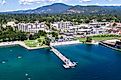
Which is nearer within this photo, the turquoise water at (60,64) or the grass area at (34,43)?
the turquoise water at (60,64)

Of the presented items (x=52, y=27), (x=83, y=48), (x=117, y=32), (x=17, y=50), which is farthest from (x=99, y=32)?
(x=17, y=50)

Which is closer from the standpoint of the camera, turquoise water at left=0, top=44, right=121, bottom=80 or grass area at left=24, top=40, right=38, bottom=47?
turquoise water at left=0, top=44, right=121, bottom=80

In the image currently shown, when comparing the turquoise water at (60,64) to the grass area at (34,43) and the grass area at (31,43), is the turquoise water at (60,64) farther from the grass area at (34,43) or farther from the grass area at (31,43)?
the grass area at (34,43)

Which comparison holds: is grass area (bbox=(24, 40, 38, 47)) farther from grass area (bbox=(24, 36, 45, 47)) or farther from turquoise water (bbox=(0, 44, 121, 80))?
turquoise water (bbox=(0, 44, 121, 80))

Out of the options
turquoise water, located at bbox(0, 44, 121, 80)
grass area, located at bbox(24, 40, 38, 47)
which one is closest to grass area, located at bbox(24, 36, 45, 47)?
grass area, located at bbox(24, 40, 38, 47)

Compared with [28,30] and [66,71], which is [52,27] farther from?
[66,71]

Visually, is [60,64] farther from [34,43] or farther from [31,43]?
[31,43]

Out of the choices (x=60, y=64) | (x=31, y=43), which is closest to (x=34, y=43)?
(x=31, y=43)

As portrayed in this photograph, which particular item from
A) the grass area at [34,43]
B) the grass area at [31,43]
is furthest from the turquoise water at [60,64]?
the grass area at [34,43]
